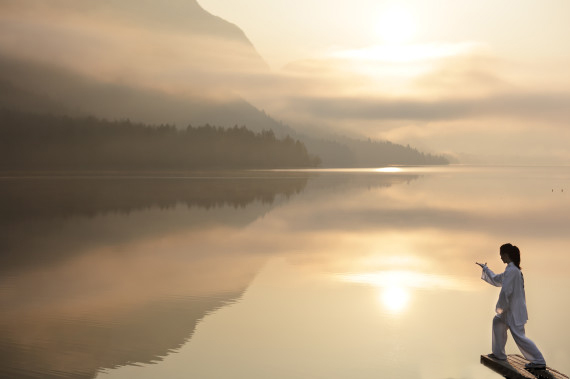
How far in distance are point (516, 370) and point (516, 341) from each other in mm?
631

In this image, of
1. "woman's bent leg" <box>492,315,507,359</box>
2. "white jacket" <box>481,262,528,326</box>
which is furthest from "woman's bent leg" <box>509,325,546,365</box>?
"woman's bent leg" <box>492,315,507,359</box>

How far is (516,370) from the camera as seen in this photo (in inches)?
537

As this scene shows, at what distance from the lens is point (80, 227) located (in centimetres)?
5019

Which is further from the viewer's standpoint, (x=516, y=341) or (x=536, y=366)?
(x=516, y=341)

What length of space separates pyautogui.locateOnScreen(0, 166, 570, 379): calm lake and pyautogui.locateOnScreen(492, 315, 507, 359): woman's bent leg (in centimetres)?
72

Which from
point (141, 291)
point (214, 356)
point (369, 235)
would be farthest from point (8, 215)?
point (214, 356)

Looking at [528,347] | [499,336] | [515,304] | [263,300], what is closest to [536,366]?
[528,347]

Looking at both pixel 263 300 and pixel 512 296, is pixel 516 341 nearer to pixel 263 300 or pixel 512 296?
pixel 512 296

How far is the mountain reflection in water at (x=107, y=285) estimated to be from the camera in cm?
1698

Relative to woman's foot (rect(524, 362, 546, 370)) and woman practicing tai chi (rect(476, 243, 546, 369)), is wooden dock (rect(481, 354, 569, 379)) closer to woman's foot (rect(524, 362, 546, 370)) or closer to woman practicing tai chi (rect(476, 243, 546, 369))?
woman's foot (rect(524, 362, 546, 370))

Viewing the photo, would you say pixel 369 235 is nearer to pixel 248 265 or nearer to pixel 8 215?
pixel 248 265

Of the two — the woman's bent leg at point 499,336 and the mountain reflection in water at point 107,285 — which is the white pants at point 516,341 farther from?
the mountain reflection in water at point 107,285

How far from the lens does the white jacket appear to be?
13805mm

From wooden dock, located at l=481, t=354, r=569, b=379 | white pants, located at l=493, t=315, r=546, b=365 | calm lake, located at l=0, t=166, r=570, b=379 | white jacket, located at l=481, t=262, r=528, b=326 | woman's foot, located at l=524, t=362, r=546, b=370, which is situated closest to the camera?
wooden dock, located at l=481, t=354, r=569, b=379
